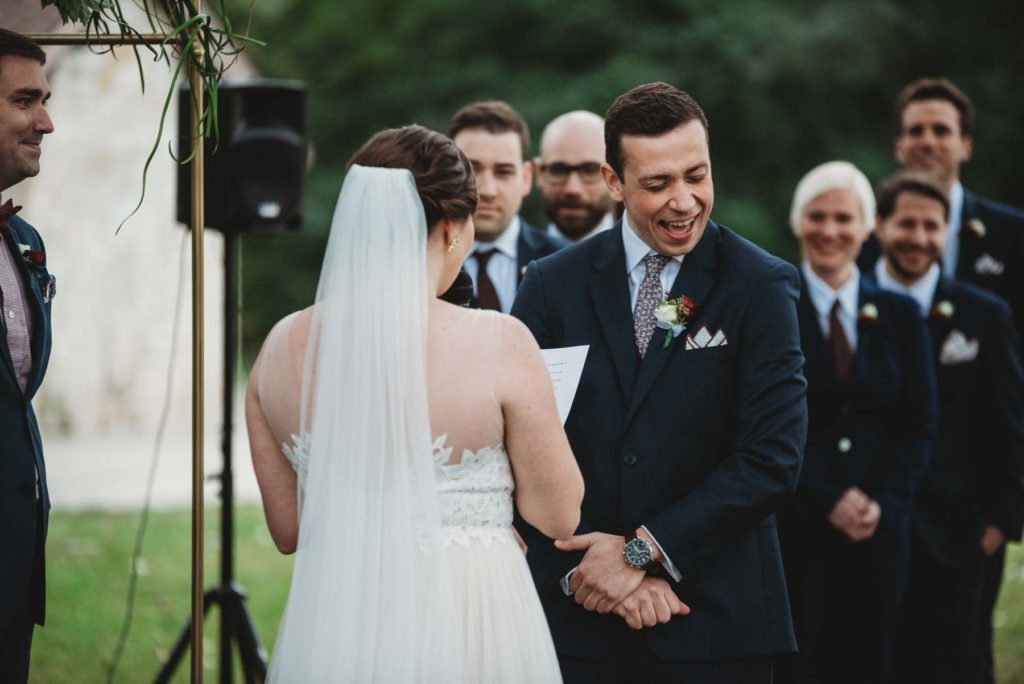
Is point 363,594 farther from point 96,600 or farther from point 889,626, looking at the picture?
point 96,600

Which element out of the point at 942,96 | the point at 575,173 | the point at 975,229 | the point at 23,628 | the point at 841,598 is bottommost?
the point at 841,598

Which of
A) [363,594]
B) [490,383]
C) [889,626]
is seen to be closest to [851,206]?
[889,626]

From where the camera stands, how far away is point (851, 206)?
16.4 feet

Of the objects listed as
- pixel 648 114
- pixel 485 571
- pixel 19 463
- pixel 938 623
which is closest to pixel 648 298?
pixel 648 114

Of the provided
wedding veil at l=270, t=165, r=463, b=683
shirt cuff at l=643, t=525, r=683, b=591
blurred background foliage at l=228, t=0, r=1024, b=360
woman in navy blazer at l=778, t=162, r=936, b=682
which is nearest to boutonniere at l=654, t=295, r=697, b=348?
shirt cuff at l=643, t=525, r=683, b=591

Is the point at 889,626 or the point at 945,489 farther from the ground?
the point at 945,489

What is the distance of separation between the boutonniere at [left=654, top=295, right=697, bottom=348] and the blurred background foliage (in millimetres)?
13093

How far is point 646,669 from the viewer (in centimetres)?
318

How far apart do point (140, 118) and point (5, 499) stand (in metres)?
12.1

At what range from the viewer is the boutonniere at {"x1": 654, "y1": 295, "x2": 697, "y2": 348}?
3227 mm

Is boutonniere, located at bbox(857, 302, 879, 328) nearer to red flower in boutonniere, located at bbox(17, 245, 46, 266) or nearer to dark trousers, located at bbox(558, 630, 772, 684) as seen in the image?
dark trousers, located at bbox(558, 630, 772, 684)

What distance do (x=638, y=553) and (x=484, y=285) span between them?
2.14 meters

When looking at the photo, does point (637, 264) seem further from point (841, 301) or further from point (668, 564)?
point (841, 301)

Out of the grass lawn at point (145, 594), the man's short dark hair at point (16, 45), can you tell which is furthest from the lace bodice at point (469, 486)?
the grass lawn at point (145, 594)
